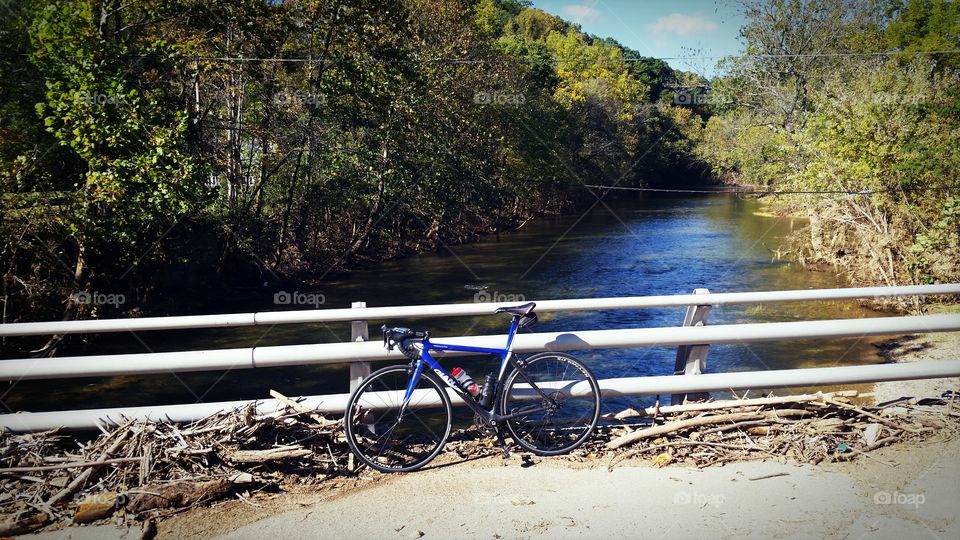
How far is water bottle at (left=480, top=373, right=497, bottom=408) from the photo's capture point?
4.78m

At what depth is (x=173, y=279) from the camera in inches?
656

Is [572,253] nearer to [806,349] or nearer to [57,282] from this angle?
[806,349]

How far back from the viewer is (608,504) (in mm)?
4074

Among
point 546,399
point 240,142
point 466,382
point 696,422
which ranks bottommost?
point 696,422

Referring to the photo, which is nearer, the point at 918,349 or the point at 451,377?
the point at 451,377

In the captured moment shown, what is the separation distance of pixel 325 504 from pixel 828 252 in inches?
764
